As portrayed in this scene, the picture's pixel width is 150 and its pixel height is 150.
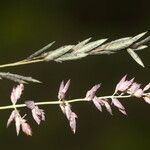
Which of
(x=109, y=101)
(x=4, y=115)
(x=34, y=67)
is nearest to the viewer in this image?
(x=109, y=101)

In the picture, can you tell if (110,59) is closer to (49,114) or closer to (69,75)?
(69,75)

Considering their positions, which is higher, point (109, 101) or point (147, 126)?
point (147, 126)

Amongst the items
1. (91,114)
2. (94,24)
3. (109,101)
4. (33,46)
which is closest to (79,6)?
(94,24)

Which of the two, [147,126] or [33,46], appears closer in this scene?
[147,126]

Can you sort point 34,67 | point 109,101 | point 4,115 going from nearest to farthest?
point 109,101, point 4,115, point 34,67

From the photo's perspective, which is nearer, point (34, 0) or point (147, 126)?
point (147, 126)

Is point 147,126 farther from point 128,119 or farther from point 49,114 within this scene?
point 49,114

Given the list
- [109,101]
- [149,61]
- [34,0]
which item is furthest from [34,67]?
[109,101]

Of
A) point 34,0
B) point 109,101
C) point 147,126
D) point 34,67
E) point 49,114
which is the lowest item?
point 109,101

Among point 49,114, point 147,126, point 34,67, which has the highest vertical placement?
point 34,67
